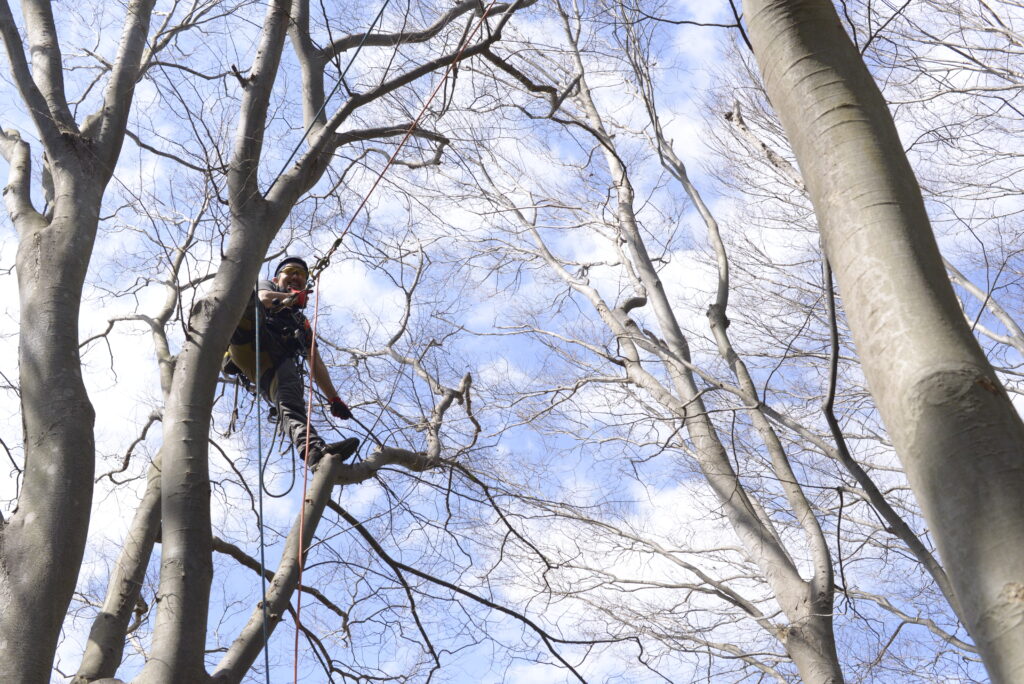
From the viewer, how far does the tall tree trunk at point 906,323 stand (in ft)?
3.79

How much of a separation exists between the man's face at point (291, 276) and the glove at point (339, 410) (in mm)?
840

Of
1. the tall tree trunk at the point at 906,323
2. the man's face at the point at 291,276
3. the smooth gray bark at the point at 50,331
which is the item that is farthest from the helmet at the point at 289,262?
the tall tree trunk at the point at 906,323

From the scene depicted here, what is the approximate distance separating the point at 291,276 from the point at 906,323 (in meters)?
5.00

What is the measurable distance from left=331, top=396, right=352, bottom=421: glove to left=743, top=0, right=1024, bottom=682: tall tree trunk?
4.13m

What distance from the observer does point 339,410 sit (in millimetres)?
5520

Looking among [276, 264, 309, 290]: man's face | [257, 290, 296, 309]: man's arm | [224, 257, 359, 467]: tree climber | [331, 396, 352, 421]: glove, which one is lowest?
[331, 396, 352, 421]: glove

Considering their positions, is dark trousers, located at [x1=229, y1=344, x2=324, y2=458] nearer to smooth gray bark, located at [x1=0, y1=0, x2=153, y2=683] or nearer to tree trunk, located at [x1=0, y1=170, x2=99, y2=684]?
smooth gray bark, located at [x1=0, y1=0, x2=153, y2=683]

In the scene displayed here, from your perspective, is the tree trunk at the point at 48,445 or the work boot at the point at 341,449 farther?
the work boot at the point at 341,449

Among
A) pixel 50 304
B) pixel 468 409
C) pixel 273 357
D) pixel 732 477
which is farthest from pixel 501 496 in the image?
pixel 50 304

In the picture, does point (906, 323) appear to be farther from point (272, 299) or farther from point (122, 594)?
point (272, 299)

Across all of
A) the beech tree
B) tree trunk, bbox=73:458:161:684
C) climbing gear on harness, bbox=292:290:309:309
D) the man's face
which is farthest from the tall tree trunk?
the man's face

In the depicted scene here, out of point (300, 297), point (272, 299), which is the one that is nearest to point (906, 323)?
point (300, 297)

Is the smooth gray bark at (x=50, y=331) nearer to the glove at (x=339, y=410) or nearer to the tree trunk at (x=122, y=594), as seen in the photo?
the tree trunk at (x=122, y=594)

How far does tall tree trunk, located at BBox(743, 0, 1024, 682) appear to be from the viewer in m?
1.16
